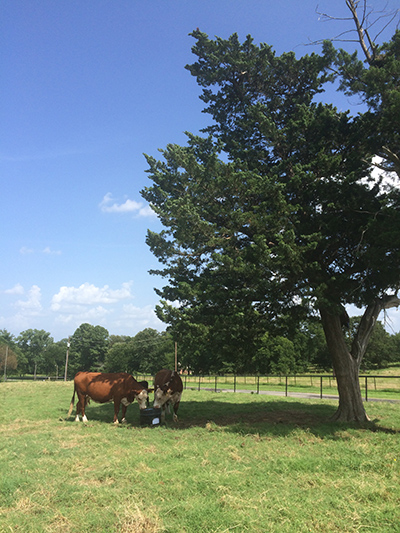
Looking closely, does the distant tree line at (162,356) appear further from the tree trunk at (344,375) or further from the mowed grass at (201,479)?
the mowed grass at (201,479)

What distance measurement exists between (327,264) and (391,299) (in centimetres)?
282

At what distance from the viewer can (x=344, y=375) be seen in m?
Answer: 13.8

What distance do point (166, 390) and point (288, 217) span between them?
8.37m

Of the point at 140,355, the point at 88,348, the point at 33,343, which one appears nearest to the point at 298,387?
the point at 140,355

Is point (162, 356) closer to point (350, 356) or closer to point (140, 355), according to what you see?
point (140, 355)

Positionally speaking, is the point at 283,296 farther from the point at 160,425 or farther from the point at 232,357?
the point at 160,425

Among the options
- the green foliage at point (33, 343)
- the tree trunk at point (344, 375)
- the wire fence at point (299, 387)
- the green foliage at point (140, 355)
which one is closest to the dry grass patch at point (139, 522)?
the tree trunk at point (344, 375)

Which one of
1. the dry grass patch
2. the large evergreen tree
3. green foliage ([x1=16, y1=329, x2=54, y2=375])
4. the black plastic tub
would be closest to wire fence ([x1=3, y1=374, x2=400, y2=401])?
the large evergreen tree

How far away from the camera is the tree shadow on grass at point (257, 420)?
38.7 feet

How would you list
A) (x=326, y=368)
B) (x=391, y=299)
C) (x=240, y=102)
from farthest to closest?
1. (x=326, y=368)
2. (x=240, y=102)
3. (x=391, y=299)

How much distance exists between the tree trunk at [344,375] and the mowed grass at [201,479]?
1.08 meters

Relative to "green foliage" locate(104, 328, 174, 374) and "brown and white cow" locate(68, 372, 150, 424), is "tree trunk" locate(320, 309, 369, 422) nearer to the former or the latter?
"brown and white cow" locate(68, 372, 150, 424)

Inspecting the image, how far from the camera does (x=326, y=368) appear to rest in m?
63.3

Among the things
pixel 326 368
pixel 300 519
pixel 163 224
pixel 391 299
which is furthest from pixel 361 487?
pixel 326 368
